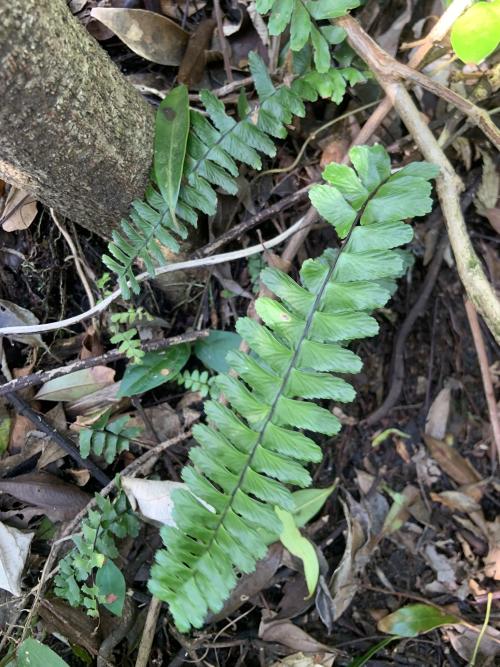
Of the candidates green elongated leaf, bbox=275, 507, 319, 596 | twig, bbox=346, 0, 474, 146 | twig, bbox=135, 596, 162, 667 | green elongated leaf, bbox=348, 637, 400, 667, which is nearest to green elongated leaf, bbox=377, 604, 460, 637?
green elongated leaf, bbox=348, 637, 400, 667

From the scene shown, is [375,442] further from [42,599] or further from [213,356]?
[42,599]

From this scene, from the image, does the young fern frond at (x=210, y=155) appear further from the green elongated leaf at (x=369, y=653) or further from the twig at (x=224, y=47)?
the green elongated leaf at (x=369, y=653)

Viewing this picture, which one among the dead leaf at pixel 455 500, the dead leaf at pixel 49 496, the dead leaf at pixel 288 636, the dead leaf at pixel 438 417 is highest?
the dead leaf at pixel 438 417

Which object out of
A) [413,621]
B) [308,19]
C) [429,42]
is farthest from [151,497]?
[429,42]

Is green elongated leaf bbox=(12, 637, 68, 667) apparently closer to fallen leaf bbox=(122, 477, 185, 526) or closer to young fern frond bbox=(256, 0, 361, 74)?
fallen leaf bbox=(122, 477, 185, 526)

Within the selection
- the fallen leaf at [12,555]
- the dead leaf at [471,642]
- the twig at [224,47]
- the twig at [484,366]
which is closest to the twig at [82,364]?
the fallen leaf at [12,555]
